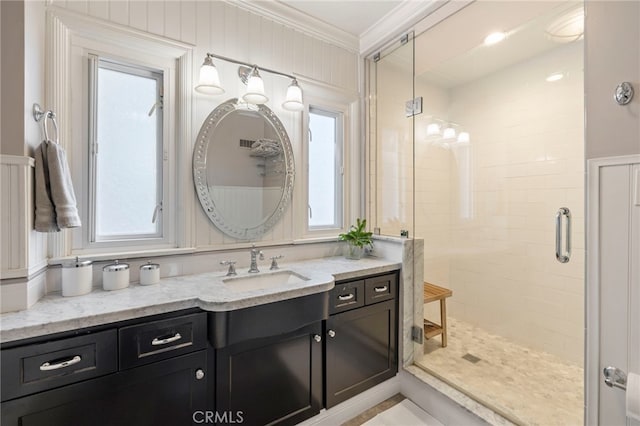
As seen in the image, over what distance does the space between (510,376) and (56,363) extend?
2568 millimetres

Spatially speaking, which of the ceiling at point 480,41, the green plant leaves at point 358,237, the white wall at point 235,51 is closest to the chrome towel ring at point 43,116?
the white wall at point 235,51

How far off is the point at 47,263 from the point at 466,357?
277cm

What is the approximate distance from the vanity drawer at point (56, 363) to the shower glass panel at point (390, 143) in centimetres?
195

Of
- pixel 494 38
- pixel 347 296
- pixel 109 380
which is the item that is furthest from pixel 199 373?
pixel 494 38

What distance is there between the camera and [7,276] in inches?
43.1

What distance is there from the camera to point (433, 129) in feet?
8.99

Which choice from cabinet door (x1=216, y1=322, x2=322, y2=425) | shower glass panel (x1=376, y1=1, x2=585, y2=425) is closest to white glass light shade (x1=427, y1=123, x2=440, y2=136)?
shower glass panel (x1=376, y1=1, x2=585, y2=425)

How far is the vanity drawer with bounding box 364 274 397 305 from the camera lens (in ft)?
6.15

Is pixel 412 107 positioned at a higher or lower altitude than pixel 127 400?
higher

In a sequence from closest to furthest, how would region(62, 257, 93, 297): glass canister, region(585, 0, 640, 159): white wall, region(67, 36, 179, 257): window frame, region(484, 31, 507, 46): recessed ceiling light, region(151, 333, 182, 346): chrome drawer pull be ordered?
1. region(585, 0, 640, 159): white wall
2. region(151, 333, 182, 346): chrome drawer pull
3. region(62, 257, 93, 297): glass canister
4. region(67, 36, 179, 257): window frame
5. region(484, 31, 507, 46): recessed ceiling light

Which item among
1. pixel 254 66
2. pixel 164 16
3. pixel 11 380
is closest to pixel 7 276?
pixel 11 380

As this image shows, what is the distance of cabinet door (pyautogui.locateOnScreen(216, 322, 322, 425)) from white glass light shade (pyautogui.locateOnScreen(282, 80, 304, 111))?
1485 millimetres

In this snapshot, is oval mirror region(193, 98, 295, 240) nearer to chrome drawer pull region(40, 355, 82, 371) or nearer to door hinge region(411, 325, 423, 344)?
chrome drawer pull region(40, 355, 82, 371)

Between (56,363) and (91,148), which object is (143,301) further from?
(91,148)
